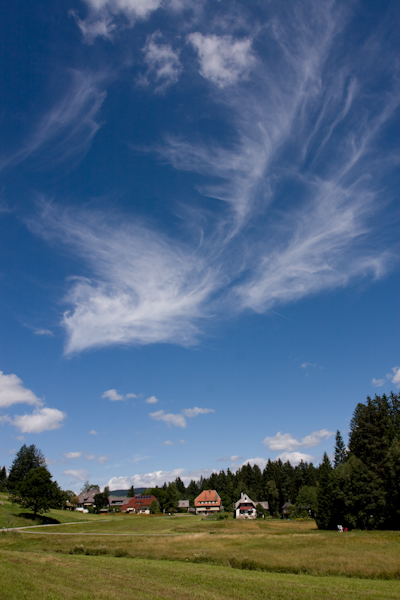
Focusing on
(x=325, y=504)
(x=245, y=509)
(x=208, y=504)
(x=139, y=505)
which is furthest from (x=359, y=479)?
(x=139, y=505)

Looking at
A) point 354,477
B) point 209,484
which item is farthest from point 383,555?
point 209,484

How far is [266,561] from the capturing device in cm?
2853

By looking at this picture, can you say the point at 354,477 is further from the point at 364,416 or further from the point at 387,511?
the point at 364,416

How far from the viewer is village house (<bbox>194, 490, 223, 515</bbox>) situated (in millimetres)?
158750

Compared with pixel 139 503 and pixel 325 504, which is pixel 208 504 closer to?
pixel 139 503

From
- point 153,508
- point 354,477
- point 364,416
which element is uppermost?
point 364,416

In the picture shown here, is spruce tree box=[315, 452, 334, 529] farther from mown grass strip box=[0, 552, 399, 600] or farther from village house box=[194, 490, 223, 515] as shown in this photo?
village house box=[194, 490, 223, 515]

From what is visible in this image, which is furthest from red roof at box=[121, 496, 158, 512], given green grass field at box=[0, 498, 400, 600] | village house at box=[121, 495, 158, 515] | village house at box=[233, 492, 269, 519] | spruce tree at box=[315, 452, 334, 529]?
green grass field at box=[0, 498, 400, 600]

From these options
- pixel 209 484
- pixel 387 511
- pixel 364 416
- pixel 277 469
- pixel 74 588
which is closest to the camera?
pixel 74 588

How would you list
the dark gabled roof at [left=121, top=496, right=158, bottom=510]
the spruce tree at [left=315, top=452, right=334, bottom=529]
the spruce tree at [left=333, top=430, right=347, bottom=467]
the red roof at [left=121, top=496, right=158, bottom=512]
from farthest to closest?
the dark gabled roof at [left=121, top=496, right=158, bottom=510]
the red roof at [left=121, top=496, right=158, bottom=512]
the spruce tree at [left=333, top=430, right=347, bottom=467]
the spruce tree at [left=315, top=452, right=334, bottom=529]

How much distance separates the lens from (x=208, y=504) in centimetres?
16038

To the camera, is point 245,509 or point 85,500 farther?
point 85,500

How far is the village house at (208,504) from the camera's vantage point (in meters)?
159

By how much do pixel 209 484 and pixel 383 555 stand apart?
17644cm
